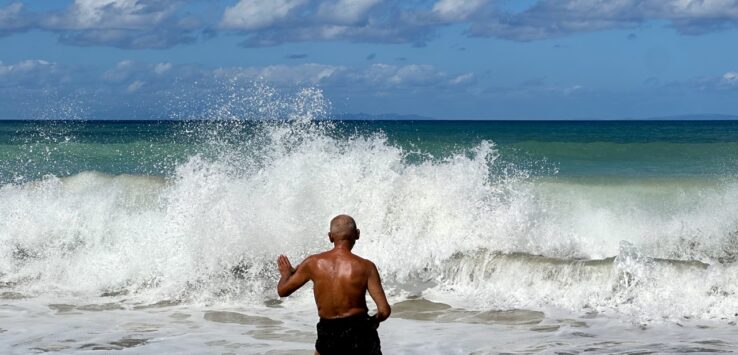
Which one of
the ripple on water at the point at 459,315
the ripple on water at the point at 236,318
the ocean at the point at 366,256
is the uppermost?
the ocean at the point at 366,256

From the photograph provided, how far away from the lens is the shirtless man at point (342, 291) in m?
5.87

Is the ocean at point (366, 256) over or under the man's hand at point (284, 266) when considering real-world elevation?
under

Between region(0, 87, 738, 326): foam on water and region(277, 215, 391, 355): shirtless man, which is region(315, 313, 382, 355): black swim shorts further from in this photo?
region(0, 87, 738, 326): foam on water

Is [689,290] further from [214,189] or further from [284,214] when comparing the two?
[214,189]

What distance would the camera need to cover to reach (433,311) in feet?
37.3

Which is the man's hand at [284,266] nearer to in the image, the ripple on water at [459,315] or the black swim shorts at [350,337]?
the black swim shorts at [350,337]

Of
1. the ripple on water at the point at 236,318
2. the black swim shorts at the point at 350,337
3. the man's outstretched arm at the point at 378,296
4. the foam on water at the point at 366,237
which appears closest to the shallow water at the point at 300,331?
the ripple on water at the point at 236,318

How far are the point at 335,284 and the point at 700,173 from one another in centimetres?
2142

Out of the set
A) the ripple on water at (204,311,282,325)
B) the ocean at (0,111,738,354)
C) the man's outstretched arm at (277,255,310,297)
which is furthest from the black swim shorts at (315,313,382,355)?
the ripple on water at (204,311,282,325)

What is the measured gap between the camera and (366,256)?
13.5m

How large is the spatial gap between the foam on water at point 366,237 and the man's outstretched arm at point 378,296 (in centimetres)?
583

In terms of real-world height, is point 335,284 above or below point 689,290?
above

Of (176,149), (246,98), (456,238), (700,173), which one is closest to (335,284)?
(456,238)

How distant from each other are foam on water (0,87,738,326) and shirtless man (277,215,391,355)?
583 centimetres
